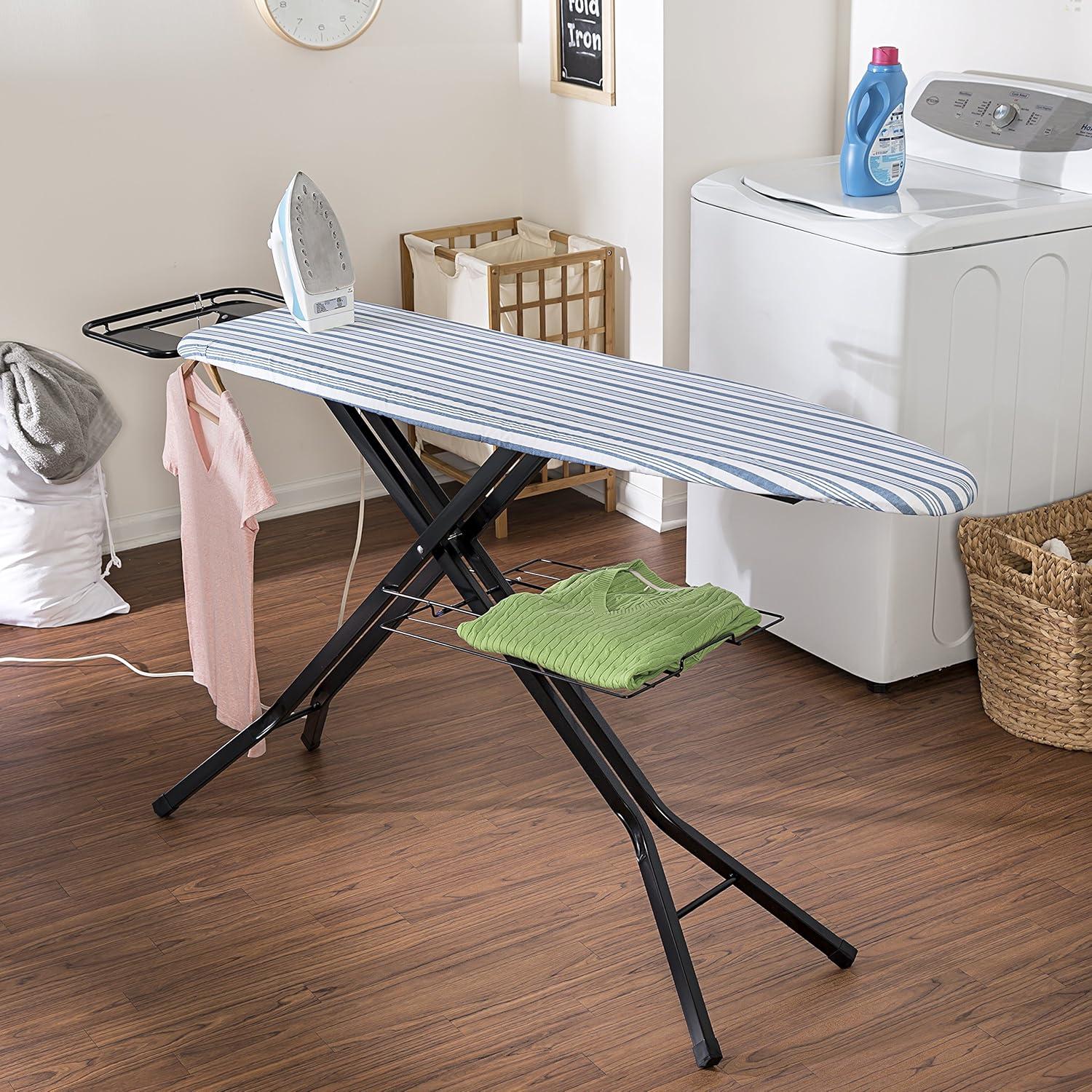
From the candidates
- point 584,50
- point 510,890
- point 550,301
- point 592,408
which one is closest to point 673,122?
point 584,50

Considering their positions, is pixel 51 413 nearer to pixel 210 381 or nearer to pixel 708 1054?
pixel 210 381

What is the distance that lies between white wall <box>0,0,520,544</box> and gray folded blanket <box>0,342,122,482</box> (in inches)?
8.9

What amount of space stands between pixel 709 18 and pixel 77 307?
61.4 inches

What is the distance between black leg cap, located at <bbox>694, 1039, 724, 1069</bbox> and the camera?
1821 millimetres

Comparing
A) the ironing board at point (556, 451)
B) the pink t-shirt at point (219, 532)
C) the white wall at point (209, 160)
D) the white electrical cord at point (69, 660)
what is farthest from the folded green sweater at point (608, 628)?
the white wall at point (209, 160)

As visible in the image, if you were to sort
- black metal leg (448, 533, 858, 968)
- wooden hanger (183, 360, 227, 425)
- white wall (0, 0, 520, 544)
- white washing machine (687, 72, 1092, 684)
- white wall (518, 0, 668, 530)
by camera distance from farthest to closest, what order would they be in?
white wall (518, 0, 668, 530) < white wall (0, 0, 520, 544) < white washing machine (687, 72, 1092, 684) < wooden hanger (183, 360, 227, 425) < black metal leg (448, 533, 858, 968)

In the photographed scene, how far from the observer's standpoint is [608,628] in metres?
1.83

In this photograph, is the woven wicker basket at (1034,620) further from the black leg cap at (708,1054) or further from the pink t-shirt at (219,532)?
the pink t-shirt at (219,532)

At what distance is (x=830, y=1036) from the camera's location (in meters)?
1.87

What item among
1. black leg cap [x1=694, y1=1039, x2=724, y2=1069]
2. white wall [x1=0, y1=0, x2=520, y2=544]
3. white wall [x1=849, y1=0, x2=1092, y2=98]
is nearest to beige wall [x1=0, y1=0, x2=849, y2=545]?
white wall [x1=0, y1=0, x2=520, y2=544]

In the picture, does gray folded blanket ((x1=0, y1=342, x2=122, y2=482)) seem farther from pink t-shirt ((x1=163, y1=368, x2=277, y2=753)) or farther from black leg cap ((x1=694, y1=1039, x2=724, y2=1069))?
black leg cap ((x1=694, y1=1039, x2=724, y2=1069))

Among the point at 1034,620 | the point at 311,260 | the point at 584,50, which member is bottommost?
the point at 1034,620

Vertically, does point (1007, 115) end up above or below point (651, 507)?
above

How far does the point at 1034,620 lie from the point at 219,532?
138cm
